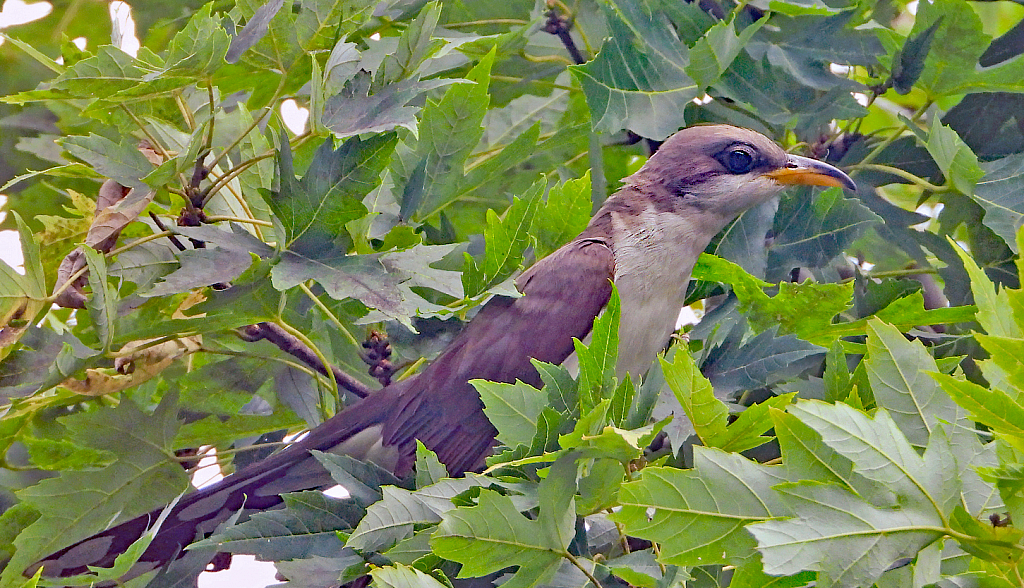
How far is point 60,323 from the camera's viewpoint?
2906 mm

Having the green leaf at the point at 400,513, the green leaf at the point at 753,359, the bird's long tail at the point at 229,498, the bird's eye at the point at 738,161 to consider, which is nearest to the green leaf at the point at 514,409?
the green leaf at the point at 400,513

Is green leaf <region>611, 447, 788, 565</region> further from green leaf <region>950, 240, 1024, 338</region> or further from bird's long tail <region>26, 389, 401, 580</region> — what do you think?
bird's long tail <region>26, 389, 401, 580</region>

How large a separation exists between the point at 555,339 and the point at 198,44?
1.29m

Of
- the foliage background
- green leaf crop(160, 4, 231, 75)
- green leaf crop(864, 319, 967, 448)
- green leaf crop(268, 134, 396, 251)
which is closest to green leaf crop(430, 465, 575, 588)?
the foliage background

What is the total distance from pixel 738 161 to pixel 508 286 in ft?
3.96

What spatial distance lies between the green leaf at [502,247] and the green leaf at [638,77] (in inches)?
11.7

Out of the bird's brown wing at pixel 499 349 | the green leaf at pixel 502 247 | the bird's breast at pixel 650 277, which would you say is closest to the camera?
the green leaf at pixel 502 247

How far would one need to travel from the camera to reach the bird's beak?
2.45 m

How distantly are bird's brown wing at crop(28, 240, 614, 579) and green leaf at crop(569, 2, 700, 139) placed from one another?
1.91ft

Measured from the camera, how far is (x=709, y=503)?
1.29 m

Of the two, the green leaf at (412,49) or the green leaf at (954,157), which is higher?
the green leaf at (412,49)

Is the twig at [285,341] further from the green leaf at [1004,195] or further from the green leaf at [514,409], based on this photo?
the green leaf at [1004,195]

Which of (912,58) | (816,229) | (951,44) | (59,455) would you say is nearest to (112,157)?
(59,455)

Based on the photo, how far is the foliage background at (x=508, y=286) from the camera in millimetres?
1302
